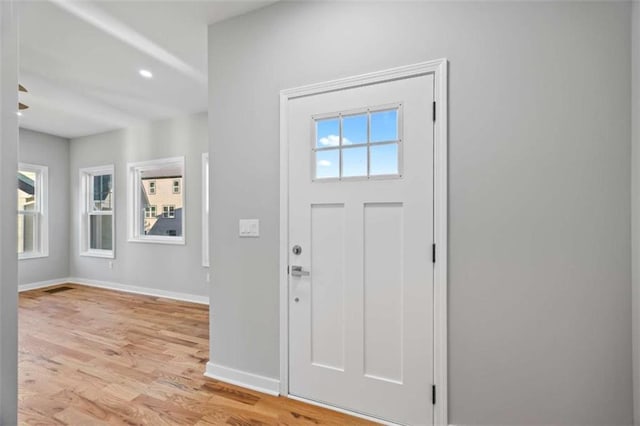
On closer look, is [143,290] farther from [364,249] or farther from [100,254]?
[364,249]

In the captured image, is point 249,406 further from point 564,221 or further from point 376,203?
point 564,221

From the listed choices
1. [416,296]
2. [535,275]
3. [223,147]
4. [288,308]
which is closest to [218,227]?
[223,147]

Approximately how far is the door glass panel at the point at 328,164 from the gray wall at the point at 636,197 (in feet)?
4.73

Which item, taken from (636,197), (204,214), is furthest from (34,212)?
(636,197)

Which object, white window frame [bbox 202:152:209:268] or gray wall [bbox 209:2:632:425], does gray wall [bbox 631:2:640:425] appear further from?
white window frame [bbox 202:152:209:268]

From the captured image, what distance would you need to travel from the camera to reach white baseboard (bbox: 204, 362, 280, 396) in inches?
82.5

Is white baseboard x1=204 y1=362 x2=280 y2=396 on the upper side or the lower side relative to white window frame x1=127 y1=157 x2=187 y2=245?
lower

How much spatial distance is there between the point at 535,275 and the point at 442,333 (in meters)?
0.57

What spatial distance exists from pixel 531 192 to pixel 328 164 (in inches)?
44.9

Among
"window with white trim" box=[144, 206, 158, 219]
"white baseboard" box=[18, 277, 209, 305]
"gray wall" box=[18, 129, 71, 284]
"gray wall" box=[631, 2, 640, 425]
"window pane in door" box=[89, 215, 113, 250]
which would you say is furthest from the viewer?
"window pane in door" box=[89, 215, 113, 250]

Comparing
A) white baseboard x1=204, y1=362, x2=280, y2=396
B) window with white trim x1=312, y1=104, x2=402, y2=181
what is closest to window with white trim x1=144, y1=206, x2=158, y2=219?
white baseboard x1=204, y1=362, x2=280, y2=396

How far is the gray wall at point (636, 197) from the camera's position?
4.39 feet

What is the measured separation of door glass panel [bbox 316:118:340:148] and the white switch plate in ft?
2.37

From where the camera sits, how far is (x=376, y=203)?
182cm
